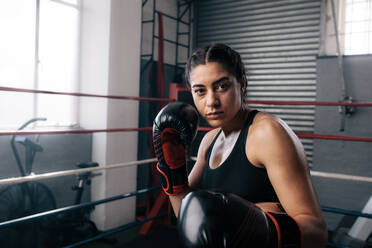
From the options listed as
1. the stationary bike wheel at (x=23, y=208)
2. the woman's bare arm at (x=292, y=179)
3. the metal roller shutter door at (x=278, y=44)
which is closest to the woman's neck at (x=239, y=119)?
the woman's bare arm at (x=292, y=179)

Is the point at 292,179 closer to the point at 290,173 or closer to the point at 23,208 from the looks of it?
the point at 290,173

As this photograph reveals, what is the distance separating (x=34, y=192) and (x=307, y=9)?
12.1ft

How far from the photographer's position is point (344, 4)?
3666mm

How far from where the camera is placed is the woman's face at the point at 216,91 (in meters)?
0.99

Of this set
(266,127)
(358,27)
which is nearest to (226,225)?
(266,127)

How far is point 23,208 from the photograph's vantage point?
271cm

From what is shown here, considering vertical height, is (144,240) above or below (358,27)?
below

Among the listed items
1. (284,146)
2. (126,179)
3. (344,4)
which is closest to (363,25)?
(344,4)

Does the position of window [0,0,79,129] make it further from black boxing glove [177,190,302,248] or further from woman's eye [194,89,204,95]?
black boxing glove [177,190,302,248]

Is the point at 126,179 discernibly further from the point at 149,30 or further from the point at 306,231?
the point at 306,231

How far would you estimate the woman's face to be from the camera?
3.24ft

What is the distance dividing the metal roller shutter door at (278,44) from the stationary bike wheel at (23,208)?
2.76 metres

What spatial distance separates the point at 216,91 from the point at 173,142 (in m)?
0.25

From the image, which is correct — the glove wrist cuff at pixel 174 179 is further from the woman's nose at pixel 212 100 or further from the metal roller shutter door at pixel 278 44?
the metal roller shutter door at pixel 278 44
